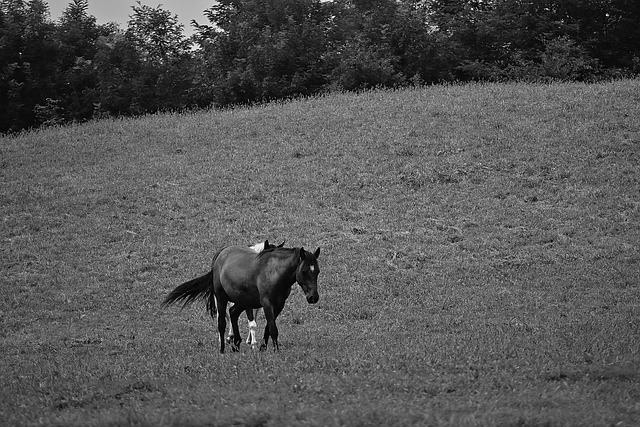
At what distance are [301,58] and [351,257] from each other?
30.2 m

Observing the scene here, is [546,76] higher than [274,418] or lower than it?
higher

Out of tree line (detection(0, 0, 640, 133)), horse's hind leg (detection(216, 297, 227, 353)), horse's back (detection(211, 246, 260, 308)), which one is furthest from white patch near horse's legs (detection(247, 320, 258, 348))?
tree line (detection(0, 0, 640, 133))

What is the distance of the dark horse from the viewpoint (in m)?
13.2

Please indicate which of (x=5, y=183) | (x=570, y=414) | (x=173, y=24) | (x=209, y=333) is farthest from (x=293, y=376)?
(x=173, y=24)

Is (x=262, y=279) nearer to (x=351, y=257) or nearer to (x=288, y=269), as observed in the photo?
(x=288, y=269)

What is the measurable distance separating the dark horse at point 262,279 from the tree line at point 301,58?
34.8 m

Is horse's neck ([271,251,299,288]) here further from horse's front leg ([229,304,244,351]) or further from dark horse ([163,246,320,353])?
horse's front leg ([229,304,244,351])

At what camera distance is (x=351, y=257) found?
24125 mm

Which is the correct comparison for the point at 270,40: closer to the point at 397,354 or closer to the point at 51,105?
the point at 51,105

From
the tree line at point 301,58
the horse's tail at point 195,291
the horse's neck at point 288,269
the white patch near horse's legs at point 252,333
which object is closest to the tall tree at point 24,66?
the tree line at point 301,58

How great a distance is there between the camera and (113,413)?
9.25 meters

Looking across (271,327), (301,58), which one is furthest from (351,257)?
(301,58)

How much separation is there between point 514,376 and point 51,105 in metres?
→ 46.2

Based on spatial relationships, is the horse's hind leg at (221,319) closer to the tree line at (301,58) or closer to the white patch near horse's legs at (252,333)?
the white patch near horse's legs at (252,333)
